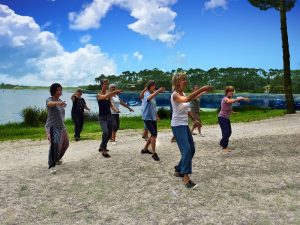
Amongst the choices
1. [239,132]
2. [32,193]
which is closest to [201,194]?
[32,193]

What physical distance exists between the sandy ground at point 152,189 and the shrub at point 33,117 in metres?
13.2

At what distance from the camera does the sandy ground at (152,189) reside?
6.95 metres

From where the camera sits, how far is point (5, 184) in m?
8.86

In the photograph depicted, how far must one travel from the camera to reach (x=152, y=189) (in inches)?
323

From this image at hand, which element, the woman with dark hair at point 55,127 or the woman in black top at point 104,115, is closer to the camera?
the woman with dark hair at point 55,127

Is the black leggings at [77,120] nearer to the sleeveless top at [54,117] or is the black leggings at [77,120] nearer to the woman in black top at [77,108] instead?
the woman in black top at [77,108]

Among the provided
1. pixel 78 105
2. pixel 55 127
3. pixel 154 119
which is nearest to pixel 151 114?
pixel 154 119

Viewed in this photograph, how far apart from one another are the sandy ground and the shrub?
43.3ft

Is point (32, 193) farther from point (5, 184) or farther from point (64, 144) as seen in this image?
point (64, 144)

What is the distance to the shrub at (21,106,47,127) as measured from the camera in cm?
2506

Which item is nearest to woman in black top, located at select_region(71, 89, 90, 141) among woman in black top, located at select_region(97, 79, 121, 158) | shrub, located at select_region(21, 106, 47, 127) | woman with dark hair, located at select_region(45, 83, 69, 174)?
woman in black top, located at select_region(97, 79, 121, 158)

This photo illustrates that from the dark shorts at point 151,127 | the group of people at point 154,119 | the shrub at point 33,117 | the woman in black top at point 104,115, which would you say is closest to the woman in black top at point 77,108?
the group of people at point 154,119

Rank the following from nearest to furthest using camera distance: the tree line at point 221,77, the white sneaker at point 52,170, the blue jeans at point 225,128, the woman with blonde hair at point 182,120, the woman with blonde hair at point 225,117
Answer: the woman with blonde hair at point 182,120
the white sneaker at point 52,170
the woman with blonde hair at point 225,117
the blue jeans at point 225,128
the tree line at point 221,77

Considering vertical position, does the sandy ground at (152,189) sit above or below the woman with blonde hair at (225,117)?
below
